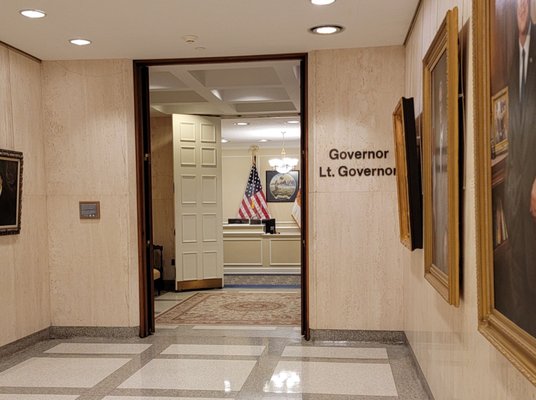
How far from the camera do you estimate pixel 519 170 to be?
149 cm

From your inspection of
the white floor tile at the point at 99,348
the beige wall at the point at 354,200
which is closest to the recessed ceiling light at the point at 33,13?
the beige wall at the point at 354,200

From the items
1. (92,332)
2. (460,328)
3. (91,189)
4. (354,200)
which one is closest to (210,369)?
(92,332)

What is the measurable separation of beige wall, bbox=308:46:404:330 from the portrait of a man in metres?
3.79

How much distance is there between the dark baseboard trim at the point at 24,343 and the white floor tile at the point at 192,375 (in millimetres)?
1426

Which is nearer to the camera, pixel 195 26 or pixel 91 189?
pixel 195 26

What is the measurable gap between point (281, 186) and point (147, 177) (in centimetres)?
905

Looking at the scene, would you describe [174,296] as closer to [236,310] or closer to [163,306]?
[163,306]

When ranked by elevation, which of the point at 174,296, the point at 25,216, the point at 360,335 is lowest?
the point at 174,296

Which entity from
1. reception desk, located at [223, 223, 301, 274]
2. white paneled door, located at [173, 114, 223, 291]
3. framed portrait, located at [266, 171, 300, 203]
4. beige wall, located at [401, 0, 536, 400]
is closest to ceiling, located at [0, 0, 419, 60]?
beige wall, located at [401, 0, 536, 400]

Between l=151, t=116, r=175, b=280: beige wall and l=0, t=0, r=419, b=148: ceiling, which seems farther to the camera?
l=151, t=116, r=175, b=280: beige wall

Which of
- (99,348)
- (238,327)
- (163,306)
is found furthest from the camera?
(163,306)

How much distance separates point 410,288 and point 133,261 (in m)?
2.92

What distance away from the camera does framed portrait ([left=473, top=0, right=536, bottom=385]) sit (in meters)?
1.42

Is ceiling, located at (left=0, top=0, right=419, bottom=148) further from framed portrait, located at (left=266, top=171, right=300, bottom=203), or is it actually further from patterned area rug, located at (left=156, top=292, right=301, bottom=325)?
framed portrait, located at (left=266, top=171, right=300, bottom=203)
